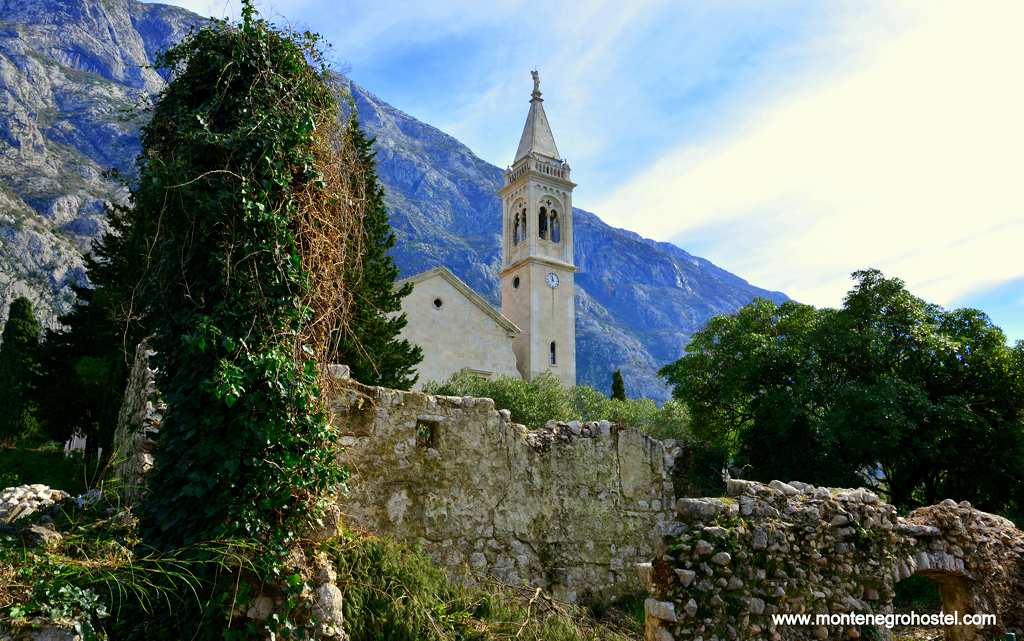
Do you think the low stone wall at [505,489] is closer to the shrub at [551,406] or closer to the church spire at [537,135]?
the shrub at [551,406]

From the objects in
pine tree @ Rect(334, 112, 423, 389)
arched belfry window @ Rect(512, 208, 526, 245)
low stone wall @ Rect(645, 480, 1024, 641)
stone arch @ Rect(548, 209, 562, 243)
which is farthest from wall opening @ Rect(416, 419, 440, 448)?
stone arch @ Rect(548, 209, 562, 243)

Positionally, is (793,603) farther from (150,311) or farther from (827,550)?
(150,311)

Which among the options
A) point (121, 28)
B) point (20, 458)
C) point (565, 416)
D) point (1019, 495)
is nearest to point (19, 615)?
point (1019, 495)

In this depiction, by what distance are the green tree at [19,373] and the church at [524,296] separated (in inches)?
666

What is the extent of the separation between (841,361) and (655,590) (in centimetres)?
1209

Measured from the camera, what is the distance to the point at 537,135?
4575cm

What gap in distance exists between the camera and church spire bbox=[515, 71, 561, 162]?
45453 millimetres

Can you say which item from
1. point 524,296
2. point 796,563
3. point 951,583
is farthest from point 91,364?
point 524,296

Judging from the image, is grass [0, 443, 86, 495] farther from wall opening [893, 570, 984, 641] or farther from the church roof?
the church roof

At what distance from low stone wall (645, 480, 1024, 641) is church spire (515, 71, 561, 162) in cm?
3939

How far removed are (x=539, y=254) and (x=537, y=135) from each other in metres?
8.72

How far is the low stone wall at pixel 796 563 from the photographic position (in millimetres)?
6293

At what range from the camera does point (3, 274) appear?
60.5 meters

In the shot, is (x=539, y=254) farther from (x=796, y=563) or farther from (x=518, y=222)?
(x=796, y=563)
